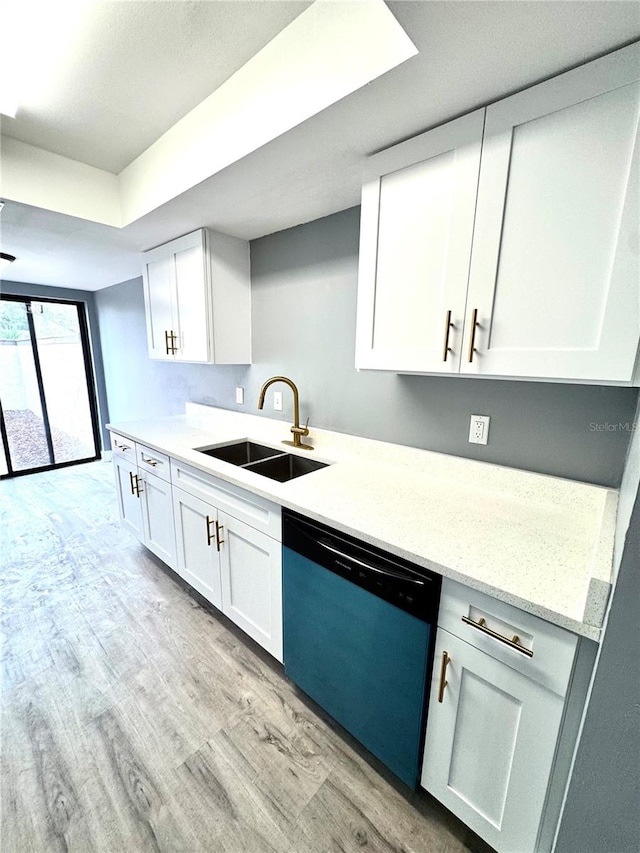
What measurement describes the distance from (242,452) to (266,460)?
0.41 metres

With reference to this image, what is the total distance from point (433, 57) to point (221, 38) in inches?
27.2

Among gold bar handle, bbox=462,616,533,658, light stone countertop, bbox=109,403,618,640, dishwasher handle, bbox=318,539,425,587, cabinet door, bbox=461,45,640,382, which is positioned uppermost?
cabinet door, bbox=461,45,640,382

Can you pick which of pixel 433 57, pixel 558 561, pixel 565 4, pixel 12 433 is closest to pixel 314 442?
pixel 558 561

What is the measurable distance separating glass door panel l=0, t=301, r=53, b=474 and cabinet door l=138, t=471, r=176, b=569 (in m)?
2.85

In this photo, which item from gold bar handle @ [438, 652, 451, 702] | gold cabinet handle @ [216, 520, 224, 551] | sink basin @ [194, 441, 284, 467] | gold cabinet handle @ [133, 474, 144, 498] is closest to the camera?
gold bar handle @ [438, 652, 451, 702]

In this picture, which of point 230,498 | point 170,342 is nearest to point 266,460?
point 230,498

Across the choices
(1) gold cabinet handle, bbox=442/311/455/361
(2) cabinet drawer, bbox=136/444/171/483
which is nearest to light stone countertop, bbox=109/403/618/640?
(2) cabinet drawer, bbox=136/444/171/483

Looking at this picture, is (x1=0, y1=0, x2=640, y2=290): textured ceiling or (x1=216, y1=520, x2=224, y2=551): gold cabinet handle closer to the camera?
(x1=0, y1=0, x2=640, y2=290): textured ceiling

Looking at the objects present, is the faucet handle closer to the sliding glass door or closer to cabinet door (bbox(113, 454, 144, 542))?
cabinet door (bbox(113, 454, 144, 542))

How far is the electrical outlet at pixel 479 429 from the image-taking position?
1.36 meters

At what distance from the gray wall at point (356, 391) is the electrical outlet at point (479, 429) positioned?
2 cm

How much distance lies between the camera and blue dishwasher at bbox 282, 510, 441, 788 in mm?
976

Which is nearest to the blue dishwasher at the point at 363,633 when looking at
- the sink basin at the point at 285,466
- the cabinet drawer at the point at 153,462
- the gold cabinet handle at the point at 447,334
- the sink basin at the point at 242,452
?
the sink basin at the point at 285,466

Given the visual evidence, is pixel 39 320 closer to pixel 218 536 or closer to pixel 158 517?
pixel 158 517
